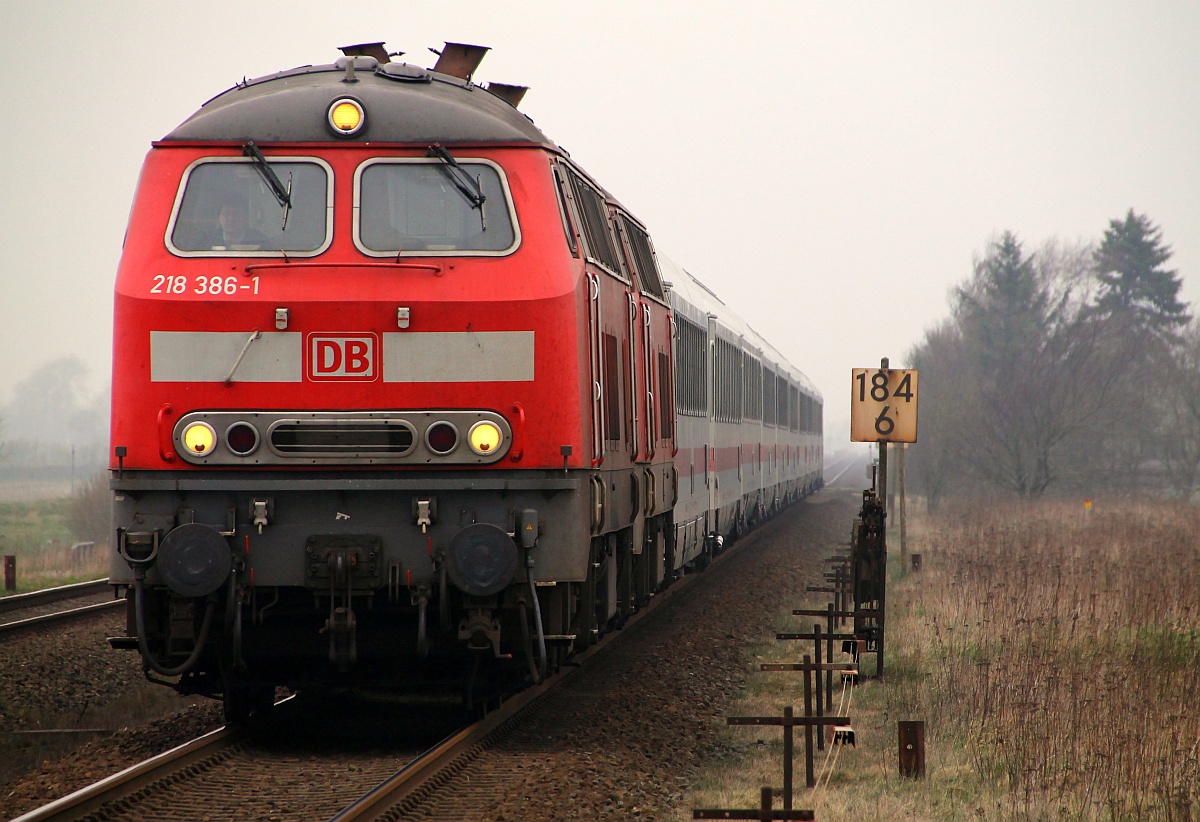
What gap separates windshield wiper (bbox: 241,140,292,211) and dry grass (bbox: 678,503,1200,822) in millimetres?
3762

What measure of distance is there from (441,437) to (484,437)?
8.6 inches

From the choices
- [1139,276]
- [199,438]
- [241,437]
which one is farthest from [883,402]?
[1139,276]

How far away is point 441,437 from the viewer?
6805mm

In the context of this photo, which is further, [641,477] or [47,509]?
[47,509]

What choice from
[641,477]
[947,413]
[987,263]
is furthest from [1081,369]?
[641,477]

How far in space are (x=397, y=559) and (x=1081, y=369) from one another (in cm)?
3544

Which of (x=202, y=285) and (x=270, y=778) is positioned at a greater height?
(x=202, y=285)

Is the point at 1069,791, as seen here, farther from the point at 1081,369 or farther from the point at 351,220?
the point at 1081,369

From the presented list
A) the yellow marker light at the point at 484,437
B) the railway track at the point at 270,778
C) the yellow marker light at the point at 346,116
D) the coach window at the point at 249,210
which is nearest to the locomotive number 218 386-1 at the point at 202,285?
the coach window at the point at 249,210

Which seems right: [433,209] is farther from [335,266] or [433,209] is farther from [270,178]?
[270,178]

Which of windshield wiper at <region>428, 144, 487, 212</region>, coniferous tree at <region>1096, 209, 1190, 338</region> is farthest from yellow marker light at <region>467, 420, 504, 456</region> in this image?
coniferous tree at <region>1096, 209, 1190, 338</region>

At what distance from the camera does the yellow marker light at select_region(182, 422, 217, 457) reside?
6.73m

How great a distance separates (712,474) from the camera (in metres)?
16.2

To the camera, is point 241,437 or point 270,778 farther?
point 241,437
